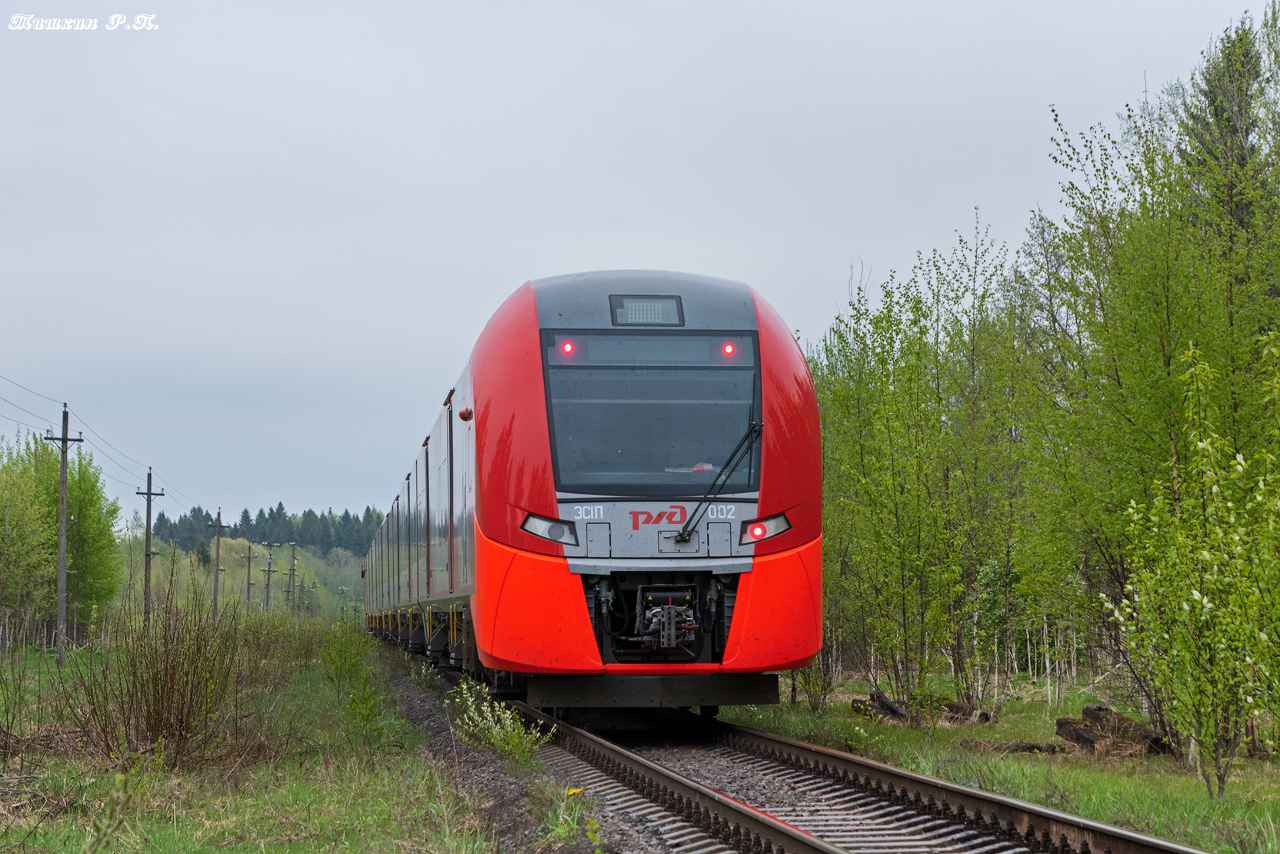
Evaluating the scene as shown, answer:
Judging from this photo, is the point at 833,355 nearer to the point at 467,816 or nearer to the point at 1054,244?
the point at 1054,244

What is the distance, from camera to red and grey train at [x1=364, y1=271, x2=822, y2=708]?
8383 millimetres

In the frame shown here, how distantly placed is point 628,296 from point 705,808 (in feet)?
15.1

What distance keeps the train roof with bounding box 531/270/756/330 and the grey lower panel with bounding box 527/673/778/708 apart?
2.86m

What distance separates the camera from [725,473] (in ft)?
28.5

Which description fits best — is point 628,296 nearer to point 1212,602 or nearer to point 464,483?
point 464,483

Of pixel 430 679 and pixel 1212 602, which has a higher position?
pixel 1212 602

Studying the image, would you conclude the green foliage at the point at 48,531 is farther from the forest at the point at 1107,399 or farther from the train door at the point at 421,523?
the forest at the point at 1107,399

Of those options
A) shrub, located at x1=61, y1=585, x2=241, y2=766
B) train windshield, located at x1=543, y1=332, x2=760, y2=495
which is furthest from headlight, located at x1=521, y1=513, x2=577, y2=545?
shrub, located at x1=61, y1=585, x2=241, y2=766

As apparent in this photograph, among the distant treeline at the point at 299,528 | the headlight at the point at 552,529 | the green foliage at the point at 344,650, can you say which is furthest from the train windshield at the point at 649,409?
the distant treeline at the point at 299,528

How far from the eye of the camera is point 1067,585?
1138 centimetres

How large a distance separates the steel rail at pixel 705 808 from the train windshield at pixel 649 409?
80.6 inches

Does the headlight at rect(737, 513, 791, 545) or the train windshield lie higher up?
the train windshield

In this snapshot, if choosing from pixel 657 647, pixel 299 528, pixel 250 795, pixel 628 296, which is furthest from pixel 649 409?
pixel 299 528

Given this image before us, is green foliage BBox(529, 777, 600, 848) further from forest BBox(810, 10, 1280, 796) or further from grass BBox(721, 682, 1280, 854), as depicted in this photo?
forest BBox(810, 10, 1280, 796)
